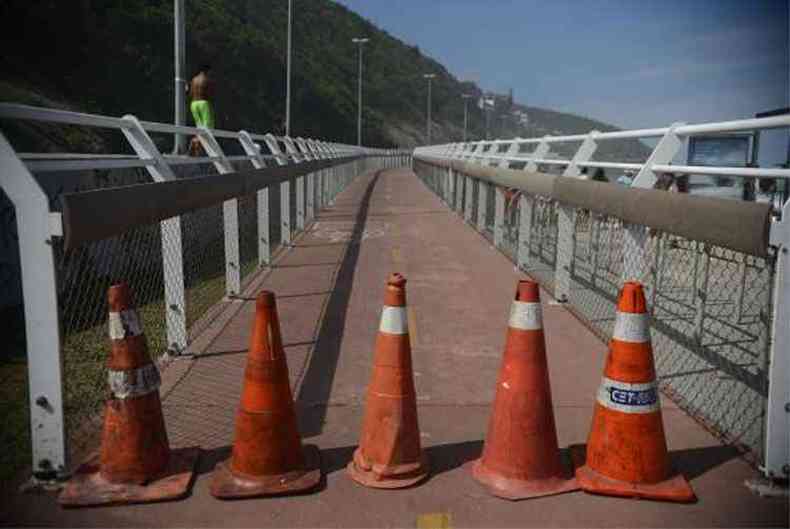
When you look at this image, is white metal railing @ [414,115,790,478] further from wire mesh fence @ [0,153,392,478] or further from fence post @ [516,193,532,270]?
wire mesh fence @ [0,153,392,478]

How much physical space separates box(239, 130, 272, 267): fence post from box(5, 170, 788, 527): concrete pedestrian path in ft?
1.19

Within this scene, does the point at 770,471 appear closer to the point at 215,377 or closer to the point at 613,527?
the point at 613,527

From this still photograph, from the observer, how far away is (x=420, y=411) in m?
4.67

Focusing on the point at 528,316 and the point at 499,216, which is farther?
the point at 499,216

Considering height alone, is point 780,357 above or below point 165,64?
below

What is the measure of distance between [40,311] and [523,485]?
261cm

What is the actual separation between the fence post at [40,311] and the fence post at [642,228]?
Result: 13.9ft

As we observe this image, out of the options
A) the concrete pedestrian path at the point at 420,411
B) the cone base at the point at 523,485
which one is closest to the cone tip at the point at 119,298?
the concrete pedestrian path at the point at 420,411

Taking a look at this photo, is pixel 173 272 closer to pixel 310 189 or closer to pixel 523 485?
pixel 523 485

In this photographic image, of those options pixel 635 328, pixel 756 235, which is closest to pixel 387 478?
pixel 635 328

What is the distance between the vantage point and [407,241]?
13180mm

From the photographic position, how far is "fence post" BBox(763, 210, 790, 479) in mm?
3547

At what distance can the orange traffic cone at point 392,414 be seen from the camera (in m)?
3.70

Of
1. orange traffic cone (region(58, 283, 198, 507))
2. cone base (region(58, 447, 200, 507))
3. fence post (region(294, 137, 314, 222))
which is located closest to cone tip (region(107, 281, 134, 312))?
orange traffic cone (region(58, 283, 198, 507))
